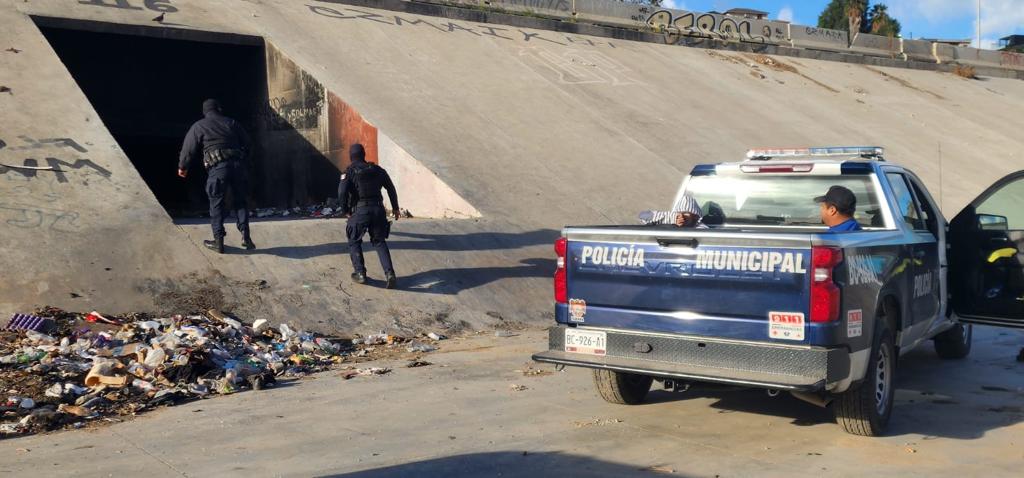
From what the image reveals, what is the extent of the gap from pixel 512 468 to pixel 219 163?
6.72 metres

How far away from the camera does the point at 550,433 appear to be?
6719 mm

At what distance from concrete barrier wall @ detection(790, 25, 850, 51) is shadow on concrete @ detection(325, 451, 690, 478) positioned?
98.5 feet

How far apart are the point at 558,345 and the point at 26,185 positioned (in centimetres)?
745

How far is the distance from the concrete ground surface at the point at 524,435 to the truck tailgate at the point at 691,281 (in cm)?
81

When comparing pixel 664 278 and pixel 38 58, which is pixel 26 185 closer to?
pixel 38 58

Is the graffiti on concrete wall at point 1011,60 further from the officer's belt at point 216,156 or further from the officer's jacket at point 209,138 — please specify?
the officer's belt at point 216,156

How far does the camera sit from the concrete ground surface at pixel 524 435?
233 inches

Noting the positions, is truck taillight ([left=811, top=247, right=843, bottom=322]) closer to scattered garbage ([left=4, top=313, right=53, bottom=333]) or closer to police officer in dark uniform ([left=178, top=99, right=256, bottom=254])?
scattered garbage ([left=4, top=313, right=53, bottom=333])

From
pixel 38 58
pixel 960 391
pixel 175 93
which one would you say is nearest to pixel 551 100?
pixel 175 93

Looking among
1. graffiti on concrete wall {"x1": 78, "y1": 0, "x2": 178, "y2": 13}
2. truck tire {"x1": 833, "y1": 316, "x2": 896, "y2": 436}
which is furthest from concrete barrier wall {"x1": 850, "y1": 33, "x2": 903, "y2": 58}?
truck tire {"x1": 833, "y1": 316, "x2": 896, "y2": 436}

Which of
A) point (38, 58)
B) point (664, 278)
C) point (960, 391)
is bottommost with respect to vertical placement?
point (960, 391)

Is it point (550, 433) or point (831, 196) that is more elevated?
point (831, 196)

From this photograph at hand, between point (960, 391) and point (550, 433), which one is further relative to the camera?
point (960, 391)

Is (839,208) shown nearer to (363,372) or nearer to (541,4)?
(363,372)
